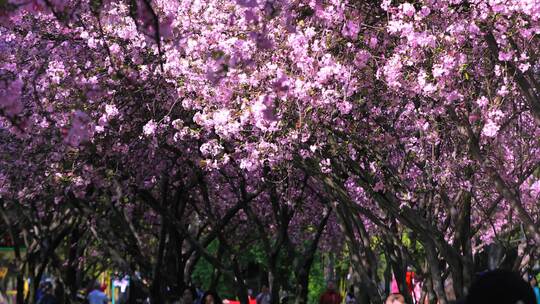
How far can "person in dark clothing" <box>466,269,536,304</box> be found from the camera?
4254 mm

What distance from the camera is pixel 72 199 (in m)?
23.3

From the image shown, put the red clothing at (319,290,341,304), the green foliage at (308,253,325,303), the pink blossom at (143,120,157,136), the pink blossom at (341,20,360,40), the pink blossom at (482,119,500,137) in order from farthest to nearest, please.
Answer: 1. the green foliage at (308,253,325,303)
2. the red clothing at (319,290,341,304)
3. the pink blossom at (143,120,157,136)
4. the pink blossom at (482,119,500,137)
5. the pink blossom at (341,20,360,40)

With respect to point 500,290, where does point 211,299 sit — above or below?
above

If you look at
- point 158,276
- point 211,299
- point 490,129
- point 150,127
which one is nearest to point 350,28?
point 490,129

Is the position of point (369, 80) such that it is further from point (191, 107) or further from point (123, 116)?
point (123, 116)

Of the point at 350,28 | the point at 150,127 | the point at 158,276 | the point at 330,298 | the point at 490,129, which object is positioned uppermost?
the point at 150,127

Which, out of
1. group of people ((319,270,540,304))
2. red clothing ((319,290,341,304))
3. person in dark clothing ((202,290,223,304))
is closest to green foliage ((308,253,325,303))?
red clothing ((319,290,341,304))

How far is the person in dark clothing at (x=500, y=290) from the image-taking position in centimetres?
425

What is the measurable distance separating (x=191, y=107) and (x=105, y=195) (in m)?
7.95

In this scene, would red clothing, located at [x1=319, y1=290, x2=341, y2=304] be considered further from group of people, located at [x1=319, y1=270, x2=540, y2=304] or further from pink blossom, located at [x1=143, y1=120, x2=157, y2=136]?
group of people, located at [x1=319, y1=270, x2=540, y2=304]

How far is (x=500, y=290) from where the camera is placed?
4.26m

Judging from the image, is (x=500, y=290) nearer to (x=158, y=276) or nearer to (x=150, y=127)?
(x=150, y=127)

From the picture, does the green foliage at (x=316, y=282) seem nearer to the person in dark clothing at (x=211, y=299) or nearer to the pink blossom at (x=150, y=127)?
the pink blossom at (x=150, y=127)

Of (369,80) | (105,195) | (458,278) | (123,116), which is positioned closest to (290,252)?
(105,195)
